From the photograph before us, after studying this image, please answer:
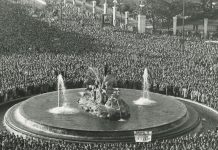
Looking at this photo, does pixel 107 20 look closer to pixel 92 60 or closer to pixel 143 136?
pixel 92 60

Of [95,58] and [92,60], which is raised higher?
[95,58]

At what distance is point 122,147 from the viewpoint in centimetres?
2138

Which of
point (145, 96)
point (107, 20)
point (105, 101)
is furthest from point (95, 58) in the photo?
point (107, 20)

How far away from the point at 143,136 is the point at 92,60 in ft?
65.8

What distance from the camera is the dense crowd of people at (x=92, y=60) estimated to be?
108ft

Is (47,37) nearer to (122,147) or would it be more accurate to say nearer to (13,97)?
(13,97)

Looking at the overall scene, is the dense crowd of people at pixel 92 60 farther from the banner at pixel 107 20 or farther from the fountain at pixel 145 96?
the banner at pixel 107 20

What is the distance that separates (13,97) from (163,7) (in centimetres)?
4419

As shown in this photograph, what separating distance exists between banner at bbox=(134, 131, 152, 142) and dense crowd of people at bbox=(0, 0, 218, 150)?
1.08 metres

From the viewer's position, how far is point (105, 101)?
28.1 metres

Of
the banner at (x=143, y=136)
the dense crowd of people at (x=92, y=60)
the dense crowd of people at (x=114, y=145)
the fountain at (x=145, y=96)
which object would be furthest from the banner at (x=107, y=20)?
the dense crowd of people at (x=114, y=145)

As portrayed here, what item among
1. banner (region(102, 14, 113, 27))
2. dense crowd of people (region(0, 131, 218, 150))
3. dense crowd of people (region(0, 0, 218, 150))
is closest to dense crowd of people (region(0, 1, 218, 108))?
dense crowd of people (region(0, 0, 218, 150))

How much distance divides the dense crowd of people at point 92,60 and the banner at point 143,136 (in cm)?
108

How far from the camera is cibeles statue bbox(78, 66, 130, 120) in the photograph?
88.4ft
